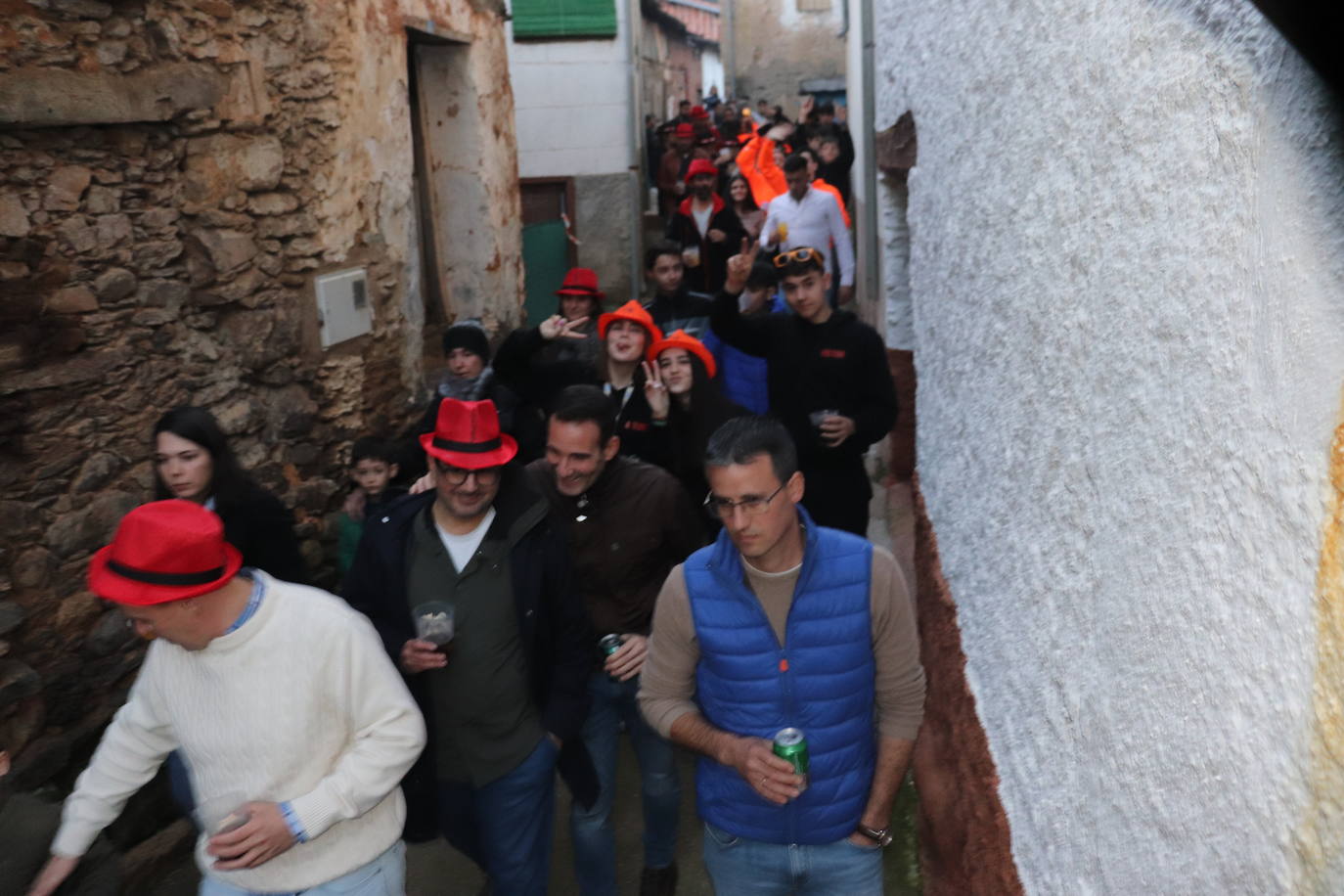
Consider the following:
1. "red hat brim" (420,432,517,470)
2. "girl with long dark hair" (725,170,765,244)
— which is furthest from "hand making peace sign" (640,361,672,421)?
"girl with long dark hair" (725,170,765,244)

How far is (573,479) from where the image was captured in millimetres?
3646

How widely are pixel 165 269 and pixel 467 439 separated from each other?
97.3 inches

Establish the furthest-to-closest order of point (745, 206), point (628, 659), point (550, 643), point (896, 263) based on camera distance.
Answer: point (745, 206), point (896, 263), point (628, 659), point (550, 643)

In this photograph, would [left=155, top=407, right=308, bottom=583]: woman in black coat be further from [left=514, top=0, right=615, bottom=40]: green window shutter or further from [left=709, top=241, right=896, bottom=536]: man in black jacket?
[left=514, top=0, right=615, bottom=40]: green window shutter

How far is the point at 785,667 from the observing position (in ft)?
8.91

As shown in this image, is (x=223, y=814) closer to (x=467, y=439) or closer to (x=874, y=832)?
(x=467, y=439)

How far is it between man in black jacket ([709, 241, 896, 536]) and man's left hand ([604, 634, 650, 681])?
50.2 inches

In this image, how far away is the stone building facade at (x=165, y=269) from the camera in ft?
13.9

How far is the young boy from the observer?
16.1 feet

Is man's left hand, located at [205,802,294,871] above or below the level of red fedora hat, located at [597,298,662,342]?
below

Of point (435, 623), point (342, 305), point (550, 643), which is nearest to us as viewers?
point (435, 623)

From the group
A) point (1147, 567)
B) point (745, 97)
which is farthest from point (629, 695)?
point (745, 97)

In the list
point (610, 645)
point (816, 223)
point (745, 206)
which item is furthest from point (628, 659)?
point (745, 206)

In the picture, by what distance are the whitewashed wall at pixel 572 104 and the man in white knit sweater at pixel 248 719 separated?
11.7m
